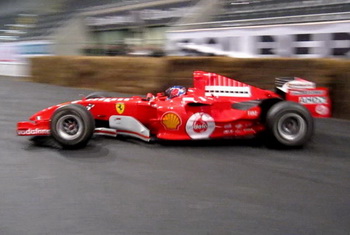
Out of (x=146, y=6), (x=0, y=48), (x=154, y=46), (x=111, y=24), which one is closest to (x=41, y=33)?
(x=0, y=48)

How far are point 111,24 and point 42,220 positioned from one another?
12.0 metres

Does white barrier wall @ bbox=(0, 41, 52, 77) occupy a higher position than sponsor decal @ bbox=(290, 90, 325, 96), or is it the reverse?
white barrier wall @ bbox=(0, 41, 52, 77)

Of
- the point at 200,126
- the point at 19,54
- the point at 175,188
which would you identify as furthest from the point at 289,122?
the point at 19,54

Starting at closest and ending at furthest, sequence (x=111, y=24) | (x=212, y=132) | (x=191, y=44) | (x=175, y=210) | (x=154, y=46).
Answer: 1. (x=175, y=210)
2. (x=212, y=132)
3. (x=191, y=44)
4. (x=154, y=46)
5. (x=111, y=24)

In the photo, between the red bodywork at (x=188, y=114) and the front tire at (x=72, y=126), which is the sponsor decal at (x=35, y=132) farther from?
→ the front tire at (x=72, y=126)

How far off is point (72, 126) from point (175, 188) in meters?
1.54

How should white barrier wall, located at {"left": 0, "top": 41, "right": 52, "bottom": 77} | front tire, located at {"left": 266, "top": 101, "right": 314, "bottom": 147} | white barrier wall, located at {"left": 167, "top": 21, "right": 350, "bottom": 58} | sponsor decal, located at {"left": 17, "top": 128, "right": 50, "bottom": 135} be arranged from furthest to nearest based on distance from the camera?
white barrier wall, located at {"left": 0, "top": 41, "right": 52, "bottom": 77}, white barrier wall, located at {"left": 167, "top": 21, "right": 350, "bottom": 58}, sponsor decal, located at {"left": 17, "top": 128, "right": 50, "bottom": 135}, front tire, located at {"left": 266, "top": 101, "right": 314, "bottom": 147}

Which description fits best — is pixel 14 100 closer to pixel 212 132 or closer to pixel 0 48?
pixel 212 132

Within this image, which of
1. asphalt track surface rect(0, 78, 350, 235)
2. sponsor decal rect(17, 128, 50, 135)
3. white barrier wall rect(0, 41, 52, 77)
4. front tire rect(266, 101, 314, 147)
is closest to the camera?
asphalt track surface rect(0, 78, 350, 235)

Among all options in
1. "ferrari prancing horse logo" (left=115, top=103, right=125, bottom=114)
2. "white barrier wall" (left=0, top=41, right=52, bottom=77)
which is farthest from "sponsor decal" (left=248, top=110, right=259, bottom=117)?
"white barrier wall" (left=0, top=41, right=52, bottom=77)

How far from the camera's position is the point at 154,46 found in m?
10.6

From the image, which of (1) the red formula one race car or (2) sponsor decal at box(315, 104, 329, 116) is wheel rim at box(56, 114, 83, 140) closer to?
(1) the red formula one race car

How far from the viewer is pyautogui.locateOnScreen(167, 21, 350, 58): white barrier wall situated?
5.81m

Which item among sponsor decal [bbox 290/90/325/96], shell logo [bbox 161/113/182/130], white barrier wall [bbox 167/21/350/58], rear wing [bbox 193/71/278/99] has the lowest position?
shell logo [bbox 161/113/182/130]
